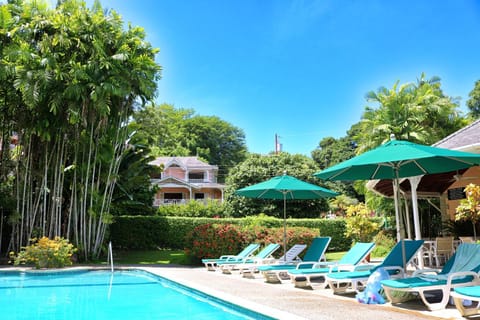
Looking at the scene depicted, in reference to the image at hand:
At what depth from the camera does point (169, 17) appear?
698 inches

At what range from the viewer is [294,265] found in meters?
10.4

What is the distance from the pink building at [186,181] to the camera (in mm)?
45906

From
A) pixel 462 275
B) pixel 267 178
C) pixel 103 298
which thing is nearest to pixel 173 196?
pixel 267 178

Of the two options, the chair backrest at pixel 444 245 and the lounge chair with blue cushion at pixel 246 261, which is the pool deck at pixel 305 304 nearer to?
the lounge chair with blue cushion at pixel 246 261

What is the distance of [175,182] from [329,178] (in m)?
39.1

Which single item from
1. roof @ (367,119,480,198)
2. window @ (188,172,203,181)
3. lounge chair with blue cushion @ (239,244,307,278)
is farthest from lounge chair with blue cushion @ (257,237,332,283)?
window @ (188,172,203,181)

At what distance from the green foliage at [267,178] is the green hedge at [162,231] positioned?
283 cm

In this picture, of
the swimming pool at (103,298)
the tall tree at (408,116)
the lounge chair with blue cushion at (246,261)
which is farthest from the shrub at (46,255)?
the tall tree at (408,116)

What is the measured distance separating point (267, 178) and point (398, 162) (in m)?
21.4

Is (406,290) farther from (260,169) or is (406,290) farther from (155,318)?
(260,169)

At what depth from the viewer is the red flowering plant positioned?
15.1 meters

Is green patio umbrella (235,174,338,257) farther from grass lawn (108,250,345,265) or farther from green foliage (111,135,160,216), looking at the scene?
green foliage (111,135,160,216)

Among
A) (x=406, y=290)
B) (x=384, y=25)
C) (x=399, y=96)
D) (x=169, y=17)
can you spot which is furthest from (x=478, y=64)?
(x=406, y=290)

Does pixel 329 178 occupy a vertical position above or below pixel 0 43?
below
